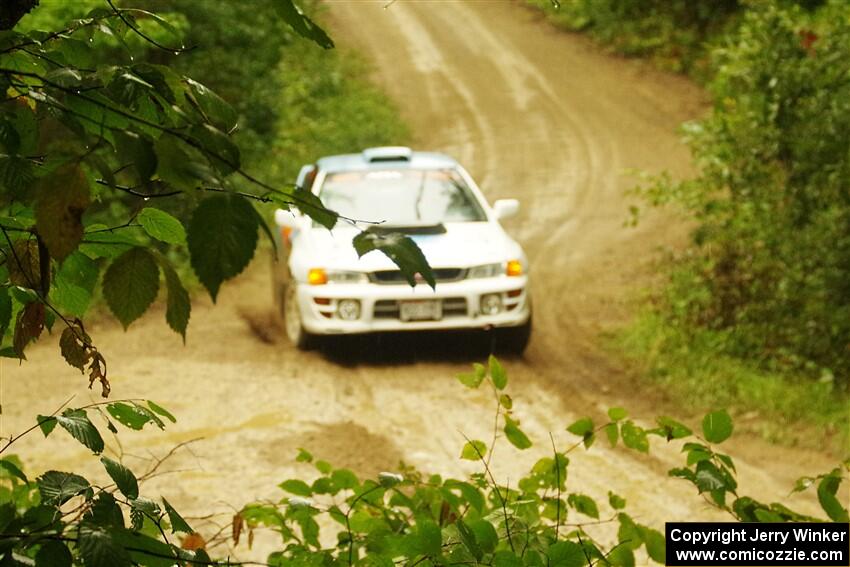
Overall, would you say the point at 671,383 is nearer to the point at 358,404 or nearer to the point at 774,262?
the point at 774,262

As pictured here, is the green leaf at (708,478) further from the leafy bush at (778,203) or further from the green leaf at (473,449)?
the leafy bush at (778,203)

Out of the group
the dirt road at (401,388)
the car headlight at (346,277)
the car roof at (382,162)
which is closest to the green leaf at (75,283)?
the dirt road at (401,388)

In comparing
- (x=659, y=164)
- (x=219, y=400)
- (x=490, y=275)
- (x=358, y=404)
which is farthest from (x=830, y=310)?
(x=659, y=164)

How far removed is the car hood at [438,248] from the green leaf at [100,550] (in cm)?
739

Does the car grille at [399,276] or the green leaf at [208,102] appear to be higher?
the green leaf at [208,102]

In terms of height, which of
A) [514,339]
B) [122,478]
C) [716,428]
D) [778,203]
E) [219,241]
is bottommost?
[514,339]

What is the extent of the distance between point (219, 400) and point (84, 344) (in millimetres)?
7042

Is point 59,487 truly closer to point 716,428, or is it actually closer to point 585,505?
point 716,428

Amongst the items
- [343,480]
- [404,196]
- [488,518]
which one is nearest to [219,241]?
[488,518]

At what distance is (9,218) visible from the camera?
1.99m

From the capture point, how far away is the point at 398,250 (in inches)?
61.9

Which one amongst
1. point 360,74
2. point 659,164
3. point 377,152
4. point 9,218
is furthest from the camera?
point 360,74

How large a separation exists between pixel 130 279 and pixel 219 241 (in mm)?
203

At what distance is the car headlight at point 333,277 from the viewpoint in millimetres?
9367
